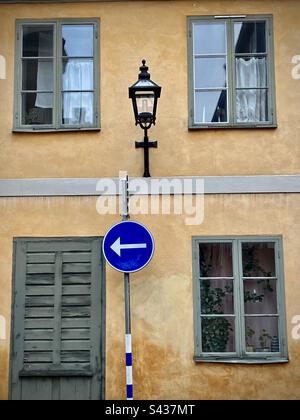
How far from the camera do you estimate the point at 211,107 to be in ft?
29.5

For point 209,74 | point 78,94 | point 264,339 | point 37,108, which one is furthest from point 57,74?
point 264,339

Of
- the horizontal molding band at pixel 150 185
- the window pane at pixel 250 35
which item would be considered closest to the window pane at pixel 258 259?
the horizontal molding band at pixel 150 185

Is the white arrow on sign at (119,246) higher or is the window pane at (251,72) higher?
the window pane at (251,72)

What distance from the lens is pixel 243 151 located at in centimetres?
880

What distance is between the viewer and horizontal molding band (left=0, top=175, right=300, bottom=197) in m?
8.70

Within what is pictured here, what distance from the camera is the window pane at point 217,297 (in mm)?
8586

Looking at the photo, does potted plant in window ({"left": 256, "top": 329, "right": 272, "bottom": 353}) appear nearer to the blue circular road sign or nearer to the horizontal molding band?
the horizontal molding band

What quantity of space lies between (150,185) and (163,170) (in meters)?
0.28

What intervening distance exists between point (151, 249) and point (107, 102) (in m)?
2.51

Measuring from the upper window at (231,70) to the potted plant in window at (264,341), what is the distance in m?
2.84

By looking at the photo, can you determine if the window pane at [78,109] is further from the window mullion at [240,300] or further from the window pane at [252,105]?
the window mullion at [240,300]

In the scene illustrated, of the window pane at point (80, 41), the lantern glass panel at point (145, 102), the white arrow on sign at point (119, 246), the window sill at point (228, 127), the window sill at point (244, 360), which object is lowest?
the window sill at point (244, 360)

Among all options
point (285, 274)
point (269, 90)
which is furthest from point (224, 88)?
point (285, 274)

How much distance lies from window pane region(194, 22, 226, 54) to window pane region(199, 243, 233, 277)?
106 inches
